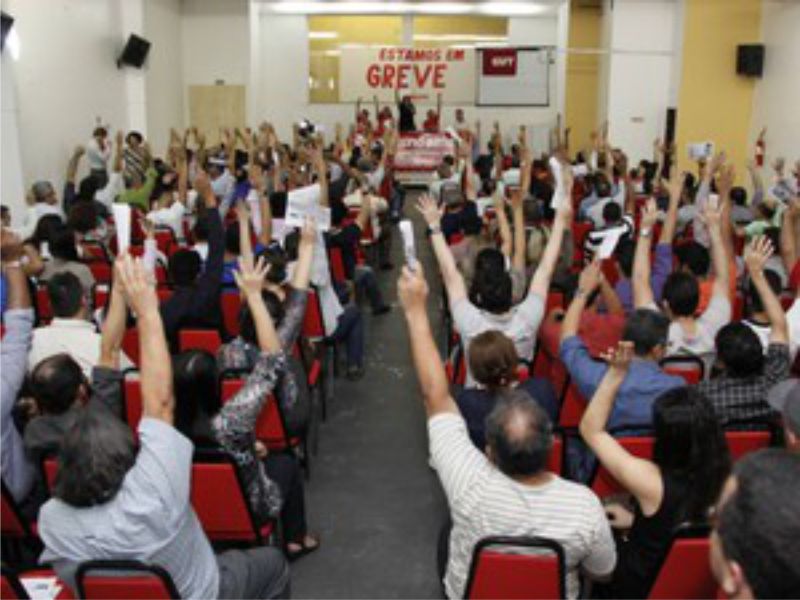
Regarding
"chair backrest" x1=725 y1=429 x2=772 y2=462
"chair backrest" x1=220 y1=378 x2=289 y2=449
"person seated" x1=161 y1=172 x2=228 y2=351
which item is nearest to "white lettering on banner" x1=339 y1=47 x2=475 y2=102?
"person seated" x1=161 y1=172 x2=228 y2=351

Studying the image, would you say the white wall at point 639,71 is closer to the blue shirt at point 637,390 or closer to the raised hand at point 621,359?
the blue shirt at point 637,390

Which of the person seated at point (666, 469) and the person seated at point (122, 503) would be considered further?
the person seated at point (666, 469)

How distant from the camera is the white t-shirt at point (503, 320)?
3986mm

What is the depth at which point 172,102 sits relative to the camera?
16.2 metres

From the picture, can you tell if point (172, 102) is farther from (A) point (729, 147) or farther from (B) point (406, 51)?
(A) point (729, 147)

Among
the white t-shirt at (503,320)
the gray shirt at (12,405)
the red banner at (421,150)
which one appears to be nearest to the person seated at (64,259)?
the gray shirt at (12,405)

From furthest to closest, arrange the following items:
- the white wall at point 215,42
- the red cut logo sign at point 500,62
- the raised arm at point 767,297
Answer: the red cut logo sign at point 500,62 → the white wall at point 215,42 → the raised arm at point 767,297

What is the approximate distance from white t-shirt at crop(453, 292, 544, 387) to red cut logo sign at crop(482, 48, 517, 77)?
15098 millimetres

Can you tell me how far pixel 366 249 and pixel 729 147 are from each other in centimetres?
772

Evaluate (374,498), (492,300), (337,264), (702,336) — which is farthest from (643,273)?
(337,264)

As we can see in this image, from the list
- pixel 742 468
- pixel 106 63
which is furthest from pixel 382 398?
pixel 106 63

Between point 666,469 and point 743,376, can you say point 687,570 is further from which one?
point 743,376

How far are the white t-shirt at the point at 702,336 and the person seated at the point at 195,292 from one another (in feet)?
8.11

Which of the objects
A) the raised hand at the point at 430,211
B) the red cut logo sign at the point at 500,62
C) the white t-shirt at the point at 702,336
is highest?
the red cut logo sign at the point at 500,62
